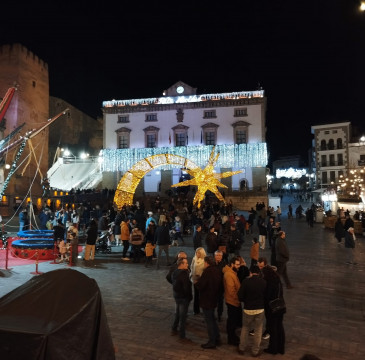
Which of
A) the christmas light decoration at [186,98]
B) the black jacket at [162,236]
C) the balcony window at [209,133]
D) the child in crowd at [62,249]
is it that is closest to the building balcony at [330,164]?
the christmas light decoration at [186,98]

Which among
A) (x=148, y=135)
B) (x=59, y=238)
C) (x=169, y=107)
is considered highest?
(x=169, y=107)

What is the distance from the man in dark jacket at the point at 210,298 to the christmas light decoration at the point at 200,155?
37052 mm

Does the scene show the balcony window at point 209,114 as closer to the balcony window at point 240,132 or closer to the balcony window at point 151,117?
the balcony window at point 240,132

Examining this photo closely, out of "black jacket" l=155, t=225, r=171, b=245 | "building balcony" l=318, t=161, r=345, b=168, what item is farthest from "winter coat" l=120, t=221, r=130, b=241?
→ "building balcony" l=318, t=161, r=345, b=168

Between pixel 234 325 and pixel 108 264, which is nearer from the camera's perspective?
pixel 234 325

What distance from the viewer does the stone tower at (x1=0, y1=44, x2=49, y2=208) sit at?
38.0 m

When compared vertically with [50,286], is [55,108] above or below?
above

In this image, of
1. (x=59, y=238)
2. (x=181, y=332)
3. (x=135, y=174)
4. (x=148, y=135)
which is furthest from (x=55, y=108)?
(x=181, y=332)

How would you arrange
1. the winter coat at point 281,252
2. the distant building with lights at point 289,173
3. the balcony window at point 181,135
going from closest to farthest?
the winter coat at point 281,252
the balcony window at point 181,135
the distant building with lights at point 289,173

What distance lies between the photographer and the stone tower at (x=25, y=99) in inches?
1496

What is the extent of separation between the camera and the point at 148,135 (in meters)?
46.1

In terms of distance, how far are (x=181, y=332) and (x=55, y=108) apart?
51.6 metres

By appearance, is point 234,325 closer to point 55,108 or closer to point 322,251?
point 322,251

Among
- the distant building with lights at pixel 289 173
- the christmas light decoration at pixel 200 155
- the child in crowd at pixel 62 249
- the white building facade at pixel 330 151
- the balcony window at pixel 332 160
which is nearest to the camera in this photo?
the child in crowd at pixel 62 249
